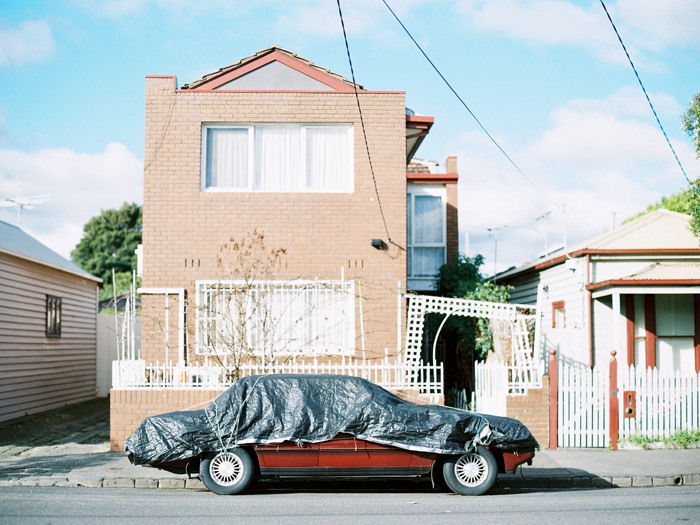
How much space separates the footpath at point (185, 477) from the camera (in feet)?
36.0

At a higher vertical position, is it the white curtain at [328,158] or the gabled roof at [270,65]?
the gabled roof at [270,65]

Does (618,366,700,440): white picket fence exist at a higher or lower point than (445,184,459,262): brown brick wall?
lower

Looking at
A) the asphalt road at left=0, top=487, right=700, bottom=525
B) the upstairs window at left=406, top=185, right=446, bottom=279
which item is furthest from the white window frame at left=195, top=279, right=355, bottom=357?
the asphalt road at left=0, top=487, right=700, bottom=525

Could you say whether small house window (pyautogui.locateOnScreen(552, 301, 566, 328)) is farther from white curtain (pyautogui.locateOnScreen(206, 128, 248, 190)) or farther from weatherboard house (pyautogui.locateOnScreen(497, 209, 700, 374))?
white curtain (pyautogui.locateOnScreen(206, 128, 248, 190))

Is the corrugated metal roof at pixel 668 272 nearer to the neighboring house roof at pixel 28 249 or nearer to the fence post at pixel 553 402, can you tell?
the fence post at pixel 553 402

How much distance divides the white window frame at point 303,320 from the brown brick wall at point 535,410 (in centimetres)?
309

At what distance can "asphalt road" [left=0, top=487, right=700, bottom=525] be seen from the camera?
842 centimetres

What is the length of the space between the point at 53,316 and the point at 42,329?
105 cm

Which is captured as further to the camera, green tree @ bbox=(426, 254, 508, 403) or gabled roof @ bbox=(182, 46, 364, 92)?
green tree @ bbox=(426, 254, 508, 403)

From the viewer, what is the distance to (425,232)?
62.5ft

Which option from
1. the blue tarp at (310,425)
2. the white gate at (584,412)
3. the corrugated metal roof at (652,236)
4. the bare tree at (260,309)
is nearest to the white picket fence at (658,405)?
the white gate at (584,412)

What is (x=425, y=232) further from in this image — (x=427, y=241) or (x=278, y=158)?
(x=278, y=158)

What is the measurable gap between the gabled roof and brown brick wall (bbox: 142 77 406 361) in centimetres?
35

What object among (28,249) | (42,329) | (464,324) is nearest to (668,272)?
(464,324)
